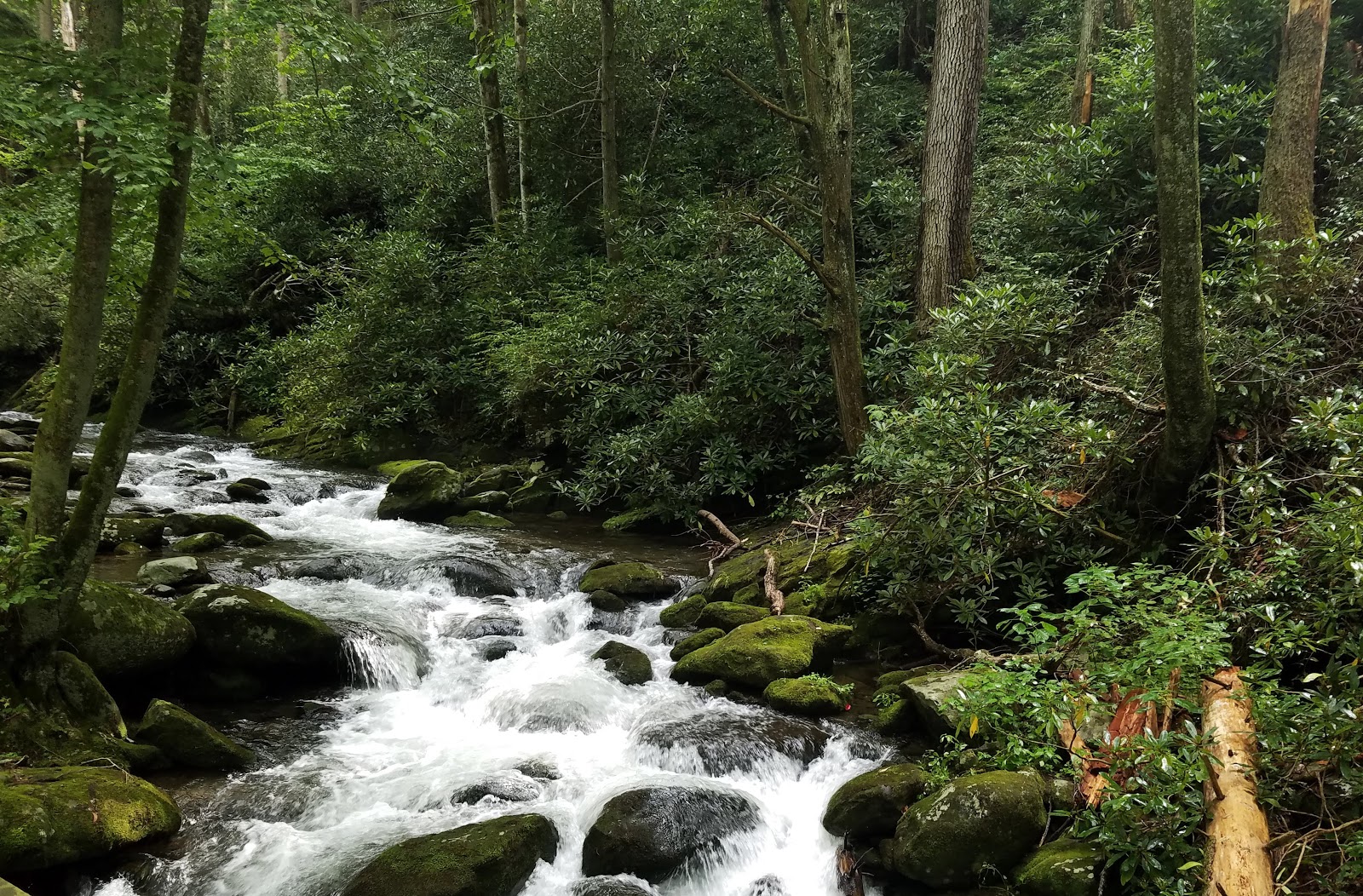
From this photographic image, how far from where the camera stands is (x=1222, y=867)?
3441 millimetres

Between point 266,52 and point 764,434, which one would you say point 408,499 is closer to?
point 764,434

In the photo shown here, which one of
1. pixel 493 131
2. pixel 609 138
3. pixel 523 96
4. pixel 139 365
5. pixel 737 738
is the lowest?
pixel 737 738

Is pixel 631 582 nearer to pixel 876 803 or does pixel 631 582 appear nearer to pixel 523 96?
pixel 876 803

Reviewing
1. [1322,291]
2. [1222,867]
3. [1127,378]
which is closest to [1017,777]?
[1222,867]

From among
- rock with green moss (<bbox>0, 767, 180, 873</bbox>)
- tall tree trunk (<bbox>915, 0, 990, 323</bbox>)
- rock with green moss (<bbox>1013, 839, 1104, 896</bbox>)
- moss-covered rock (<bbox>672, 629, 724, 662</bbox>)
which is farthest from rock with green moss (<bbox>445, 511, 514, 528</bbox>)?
rock with green moss (<bbox>1013, 839, 1104, 896</bbox>)

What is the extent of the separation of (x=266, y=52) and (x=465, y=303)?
18.5 m

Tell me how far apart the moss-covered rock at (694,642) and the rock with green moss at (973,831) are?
317 cm

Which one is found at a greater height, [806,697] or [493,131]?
[493,131]

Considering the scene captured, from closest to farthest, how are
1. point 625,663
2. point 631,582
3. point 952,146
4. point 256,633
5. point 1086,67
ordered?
point 256,633 < point 625,663 < point 631,582 < point 952,146 < point 1086,67

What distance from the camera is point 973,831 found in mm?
4363

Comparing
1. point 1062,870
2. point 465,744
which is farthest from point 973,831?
point 465,744

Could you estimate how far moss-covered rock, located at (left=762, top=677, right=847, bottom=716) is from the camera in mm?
6344

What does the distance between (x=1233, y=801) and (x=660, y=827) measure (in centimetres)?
309

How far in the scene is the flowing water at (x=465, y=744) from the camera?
4.89 meters
